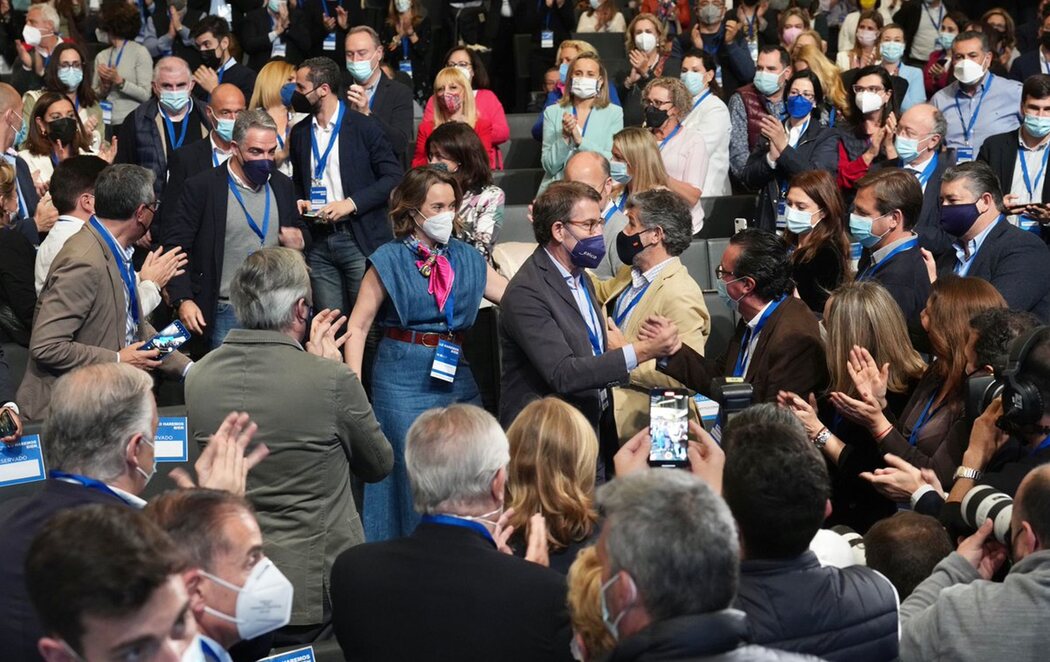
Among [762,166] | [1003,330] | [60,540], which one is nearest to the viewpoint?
[60,540]

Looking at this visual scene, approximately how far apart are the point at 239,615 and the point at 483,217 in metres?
4.07

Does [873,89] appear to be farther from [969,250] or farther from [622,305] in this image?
[622,305]

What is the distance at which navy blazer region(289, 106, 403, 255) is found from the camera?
679 cm

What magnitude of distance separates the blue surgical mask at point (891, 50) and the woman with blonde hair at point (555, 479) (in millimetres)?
7040

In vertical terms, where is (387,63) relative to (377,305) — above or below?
above

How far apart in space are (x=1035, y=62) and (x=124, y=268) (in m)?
7.11

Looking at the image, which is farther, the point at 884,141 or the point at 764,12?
the point at 764,12

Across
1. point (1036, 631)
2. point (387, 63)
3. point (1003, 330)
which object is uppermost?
point (387, 63)

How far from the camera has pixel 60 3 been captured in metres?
11.2

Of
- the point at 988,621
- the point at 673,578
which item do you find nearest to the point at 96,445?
the point at 673,578

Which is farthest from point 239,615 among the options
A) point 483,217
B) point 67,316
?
point 483,217

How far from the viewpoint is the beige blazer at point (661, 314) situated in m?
5.12

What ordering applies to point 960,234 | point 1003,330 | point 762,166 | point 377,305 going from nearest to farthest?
point 1003,330 < point 377,305 < point 960,234 < point 762,166

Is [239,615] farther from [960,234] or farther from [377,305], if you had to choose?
[960,234]
